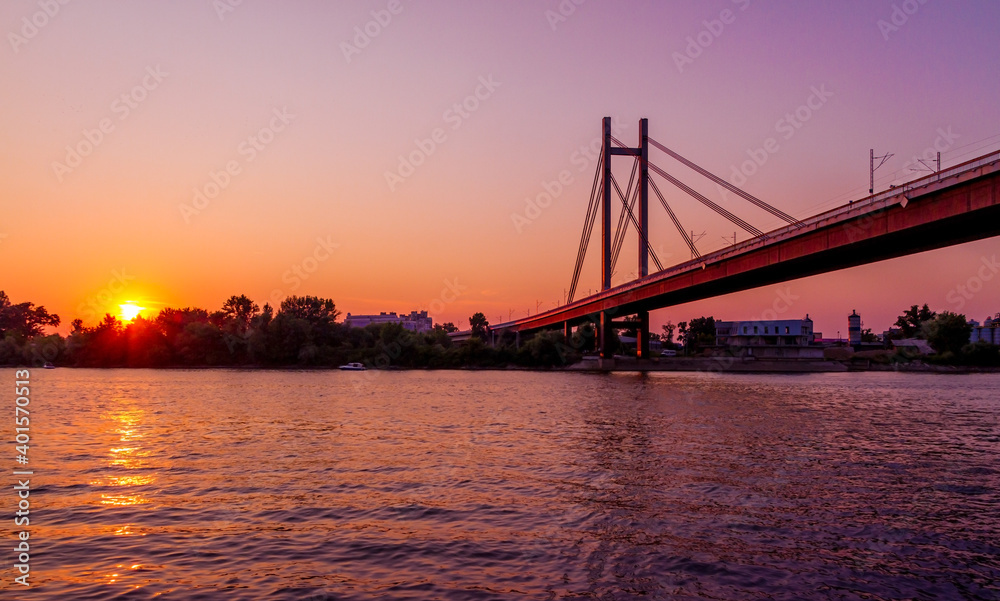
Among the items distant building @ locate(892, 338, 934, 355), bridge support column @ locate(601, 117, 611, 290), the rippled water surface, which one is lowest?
the rippled water surface

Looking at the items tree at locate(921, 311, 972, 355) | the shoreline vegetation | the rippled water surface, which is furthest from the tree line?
the rippled water surface

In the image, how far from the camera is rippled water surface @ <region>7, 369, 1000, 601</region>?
8.88 m

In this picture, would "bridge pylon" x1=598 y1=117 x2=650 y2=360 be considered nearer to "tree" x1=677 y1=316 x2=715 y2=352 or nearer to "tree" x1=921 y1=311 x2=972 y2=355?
"tree" x1=921 y1=311 x2=972 y2=355

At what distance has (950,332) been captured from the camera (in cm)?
11219

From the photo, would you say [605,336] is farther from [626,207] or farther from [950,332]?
[950,332]

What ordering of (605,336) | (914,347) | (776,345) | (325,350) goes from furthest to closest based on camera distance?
(914,347) → (776,345) → (325,350) → (605,336)

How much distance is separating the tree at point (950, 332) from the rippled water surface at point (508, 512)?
333 ft

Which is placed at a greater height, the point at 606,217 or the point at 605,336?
Result: the point at 606,217

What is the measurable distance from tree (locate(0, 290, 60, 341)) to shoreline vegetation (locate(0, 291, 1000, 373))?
51.1 feet

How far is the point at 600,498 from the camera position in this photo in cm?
1357

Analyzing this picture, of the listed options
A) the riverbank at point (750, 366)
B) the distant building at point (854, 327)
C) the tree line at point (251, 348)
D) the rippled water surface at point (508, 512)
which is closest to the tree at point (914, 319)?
the distant building at point (854, 327)

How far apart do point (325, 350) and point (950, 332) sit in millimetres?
A: 99386

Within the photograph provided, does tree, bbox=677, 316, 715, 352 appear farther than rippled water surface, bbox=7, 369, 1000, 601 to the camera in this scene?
Yes

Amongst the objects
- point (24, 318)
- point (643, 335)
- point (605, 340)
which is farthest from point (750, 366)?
point (24, 318)
